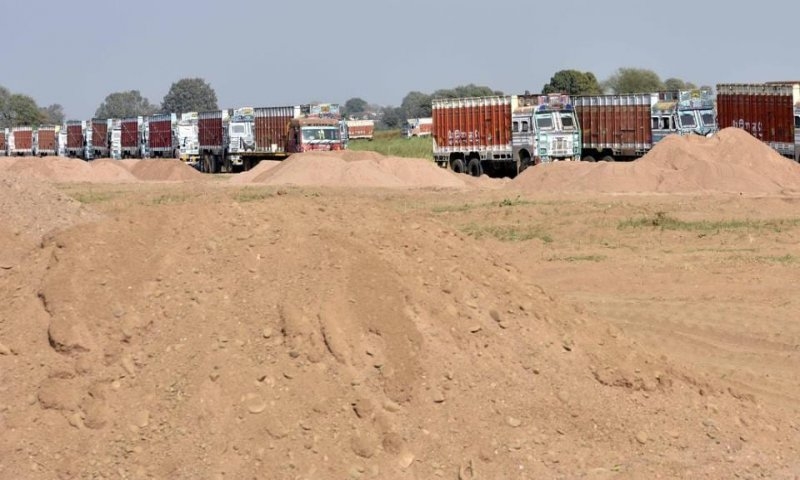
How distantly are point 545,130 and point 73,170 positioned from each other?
22.0m

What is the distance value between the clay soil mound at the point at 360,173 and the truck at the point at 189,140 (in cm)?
2049

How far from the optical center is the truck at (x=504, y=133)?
42.2m

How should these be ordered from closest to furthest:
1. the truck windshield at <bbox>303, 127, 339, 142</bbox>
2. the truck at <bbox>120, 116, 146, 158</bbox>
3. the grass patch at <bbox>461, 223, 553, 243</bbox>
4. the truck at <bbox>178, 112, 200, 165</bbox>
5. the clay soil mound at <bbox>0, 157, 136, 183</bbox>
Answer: the grass patch at <bbox>461, 223, 553, 243</bbox>
the clay soil mound at <bbox>0, 157, 136, 183</bbox>
the truck windshield at <bbox>303, 127, 339, 142</bbox>
the truck at <bbox>178, 112, 200, 165</bbox>
the truck at <bbox>120, 116, 146, 158</bbox>

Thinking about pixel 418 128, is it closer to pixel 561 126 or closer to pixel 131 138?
pixel 131 138

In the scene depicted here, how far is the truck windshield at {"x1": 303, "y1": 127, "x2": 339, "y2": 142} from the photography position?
170ft

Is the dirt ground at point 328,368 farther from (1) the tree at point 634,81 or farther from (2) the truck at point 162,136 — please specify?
(1) the tree at point 634,81

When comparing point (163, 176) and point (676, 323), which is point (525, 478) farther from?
point (163, 176)

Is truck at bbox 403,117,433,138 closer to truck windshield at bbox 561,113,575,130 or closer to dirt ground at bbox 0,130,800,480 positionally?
truck windshield at bbox 561,113,575,130

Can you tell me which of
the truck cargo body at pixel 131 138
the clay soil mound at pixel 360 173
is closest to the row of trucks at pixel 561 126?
the clay soil mound at pixel 360 173

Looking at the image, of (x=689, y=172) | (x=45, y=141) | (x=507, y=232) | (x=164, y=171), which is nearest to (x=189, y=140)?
(x=164, y=171)

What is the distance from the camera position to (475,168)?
1800 inches

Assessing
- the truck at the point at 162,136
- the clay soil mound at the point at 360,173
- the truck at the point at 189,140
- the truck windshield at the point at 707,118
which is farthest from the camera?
the truck at the point at 162,136

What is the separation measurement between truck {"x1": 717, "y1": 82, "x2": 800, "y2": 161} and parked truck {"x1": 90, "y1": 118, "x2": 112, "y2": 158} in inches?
1768

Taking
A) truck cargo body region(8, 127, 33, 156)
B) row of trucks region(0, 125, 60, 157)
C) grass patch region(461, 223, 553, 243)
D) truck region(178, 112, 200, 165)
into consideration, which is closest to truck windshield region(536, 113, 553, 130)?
grass patch region(461, 223, 553, 243)
